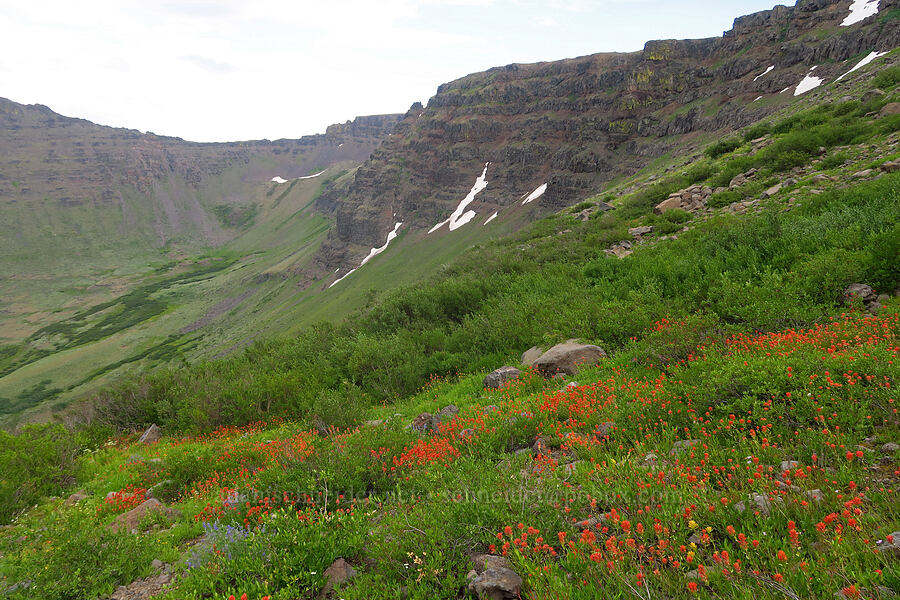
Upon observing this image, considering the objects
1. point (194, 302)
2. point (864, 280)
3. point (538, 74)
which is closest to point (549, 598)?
point (864, 280)

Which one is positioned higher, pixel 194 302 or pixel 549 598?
pixel 549 598

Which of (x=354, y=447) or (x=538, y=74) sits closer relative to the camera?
(x=354, y=447)

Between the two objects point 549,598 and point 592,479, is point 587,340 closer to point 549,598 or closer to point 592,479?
point 592,479

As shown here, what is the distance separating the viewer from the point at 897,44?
1646 inches

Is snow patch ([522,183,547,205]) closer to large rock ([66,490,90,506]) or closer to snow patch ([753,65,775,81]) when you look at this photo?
snow patch ([753,65,775,81])

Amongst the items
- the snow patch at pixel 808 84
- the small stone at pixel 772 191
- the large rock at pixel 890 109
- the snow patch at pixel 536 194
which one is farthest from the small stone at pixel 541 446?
the snow patch at pixel 536 194

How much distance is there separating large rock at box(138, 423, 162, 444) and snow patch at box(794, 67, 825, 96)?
6794 cm

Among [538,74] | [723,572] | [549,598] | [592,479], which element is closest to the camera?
[723,572]

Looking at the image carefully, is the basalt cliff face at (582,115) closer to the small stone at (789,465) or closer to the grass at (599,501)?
the grass at (599,501)

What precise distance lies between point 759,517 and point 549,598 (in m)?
1.80

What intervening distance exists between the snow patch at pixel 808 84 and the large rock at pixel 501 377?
196ft

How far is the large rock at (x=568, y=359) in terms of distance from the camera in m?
9.39

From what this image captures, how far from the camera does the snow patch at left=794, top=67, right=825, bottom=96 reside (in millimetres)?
45950

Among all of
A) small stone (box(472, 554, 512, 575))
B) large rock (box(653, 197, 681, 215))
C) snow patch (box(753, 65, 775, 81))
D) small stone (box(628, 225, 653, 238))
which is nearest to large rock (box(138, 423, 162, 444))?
small stone (box(472, 554, 512, 575))
